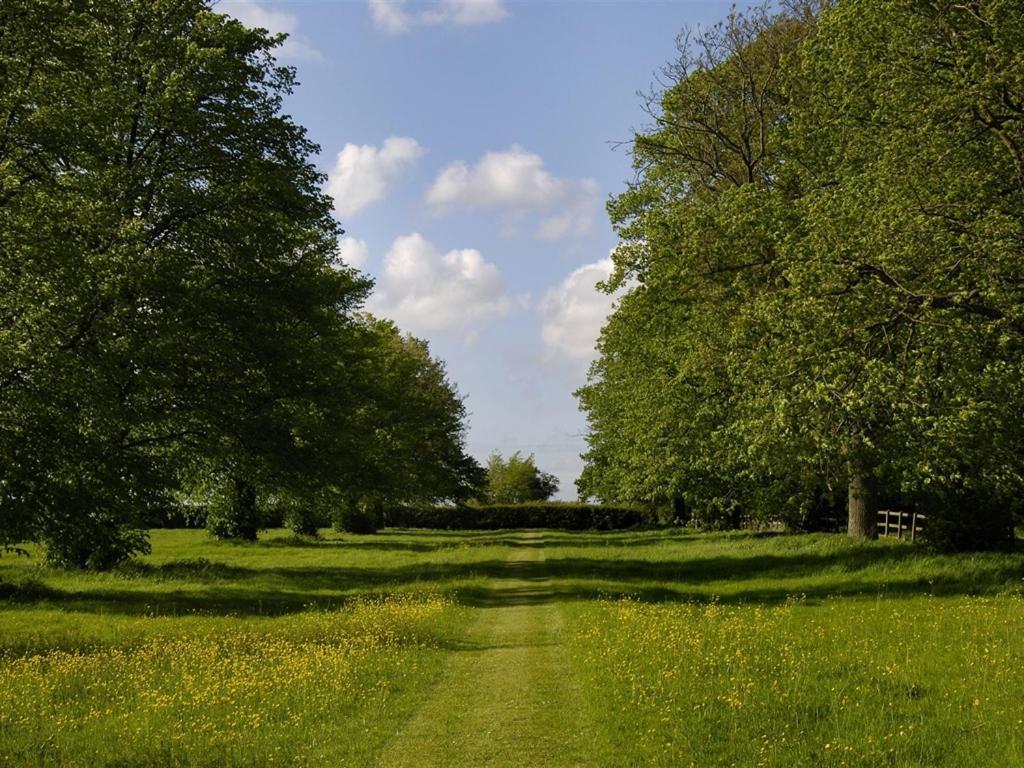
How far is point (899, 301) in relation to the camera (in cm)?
1666

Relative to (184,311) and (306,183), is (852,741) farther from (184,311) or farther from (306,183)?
(306,183)

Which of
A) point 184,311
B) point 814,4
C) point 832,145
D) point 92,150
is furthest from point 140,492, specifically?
point 814,4

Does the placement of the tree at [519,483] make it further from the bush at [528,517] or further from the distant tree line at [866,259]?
the distant tree line at [866,259]

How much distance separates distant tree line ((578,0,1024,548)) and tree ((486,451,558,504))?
9176 cm

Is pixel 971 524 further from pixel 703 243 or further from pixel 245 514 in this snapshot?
pixel 245 514

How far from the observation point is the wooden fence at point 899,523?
36.6 meters

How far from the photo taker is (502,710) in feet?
36.2

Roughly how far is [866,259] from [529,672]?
35.2 ft

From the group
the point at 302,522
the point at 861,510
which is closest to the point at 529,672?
the point at 861,510

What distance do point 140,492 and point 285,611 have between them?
4675 mm

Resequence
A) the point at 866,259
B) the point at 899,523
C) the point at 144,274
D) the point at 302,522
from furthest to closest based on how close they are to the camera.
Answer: the point at 302,522
the point at 899,523
the point at 144,274
the point at 866,259

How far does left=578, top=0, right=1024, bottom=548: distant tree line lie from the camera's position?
1630 cm

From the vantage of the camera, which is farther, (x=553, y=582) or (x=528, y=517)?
(x=528, y=517)

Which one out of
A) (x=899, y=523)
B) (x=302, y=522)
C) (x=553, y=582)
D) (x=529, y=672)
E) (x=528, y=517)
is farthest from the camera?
(x=528, y=517)
